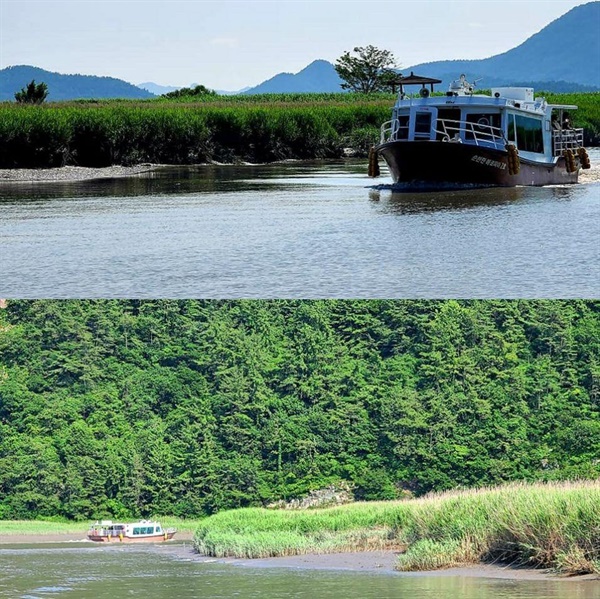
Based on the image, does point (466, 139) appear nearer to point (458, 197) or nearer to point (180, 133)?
point (458, 197)

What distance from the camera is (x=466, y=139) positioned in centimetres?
2633

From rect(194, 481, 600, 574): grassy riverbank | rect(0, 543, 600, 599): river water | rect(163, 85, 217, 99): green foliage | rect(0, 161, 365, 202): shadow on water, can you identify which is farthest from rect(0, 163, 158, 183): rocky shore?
rect(163, 85, 217, 99): green foliage

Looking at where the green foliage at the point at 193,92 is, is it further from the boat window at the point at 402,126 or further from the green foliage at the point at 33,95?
the boat window at the point at 402,126

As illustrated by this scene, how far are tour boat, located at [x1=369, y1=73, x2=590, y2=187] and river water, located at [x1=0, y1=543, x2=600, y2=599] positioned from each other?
902 centimetres

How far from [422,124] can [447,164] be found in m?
1.28

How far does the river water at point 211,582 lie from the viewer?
11.9 m

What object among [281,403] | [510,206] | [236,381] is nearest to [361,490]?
→ [281,403]

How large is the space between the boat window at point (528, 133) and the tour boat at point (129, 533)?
10788 millimetres

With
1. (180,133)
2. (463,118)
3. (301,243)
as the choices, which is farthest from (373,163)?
(301,243)

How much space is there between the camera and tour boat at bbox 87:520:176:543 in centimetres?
2689

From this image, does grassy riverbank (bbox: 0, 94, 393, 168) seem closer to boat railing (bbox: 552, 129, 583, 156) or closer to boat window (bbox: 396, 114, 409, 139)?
boat window (bbox: 396, 114, 409, 139)

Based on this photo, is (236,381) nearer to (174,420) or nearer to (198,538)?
(174,420)

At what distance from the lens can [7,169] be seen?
105 feet

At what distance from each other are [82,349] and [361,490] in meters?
16.3
